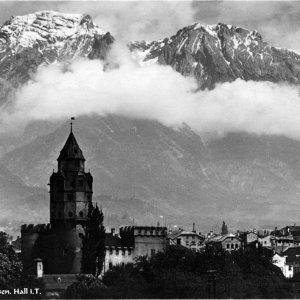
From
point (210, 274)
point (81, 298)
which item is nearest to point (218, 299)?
point (210, 274)

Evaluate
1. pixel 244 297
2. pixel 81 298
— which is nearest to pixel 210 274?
pixel 244 297

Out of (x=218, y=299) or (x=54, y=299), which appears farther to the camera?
(x=54, y=299)

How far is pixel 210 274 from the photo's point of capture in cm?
19188

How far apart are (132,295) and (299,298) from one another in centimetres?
2644

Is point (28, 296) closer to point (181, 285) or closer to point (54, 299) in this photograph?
point (54, 299)

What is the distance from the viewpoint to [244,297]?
19362cm

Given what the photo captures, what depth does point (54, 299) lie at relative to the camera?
19625 cm

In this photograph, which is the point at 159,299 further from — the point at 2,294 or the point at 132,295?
the point at 2,294

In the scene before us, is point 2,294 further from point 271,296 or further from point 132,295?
point 271,296

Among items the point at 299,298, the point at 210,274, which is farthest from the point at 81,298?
the point at 299,298

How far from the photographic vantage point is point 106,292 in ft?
633

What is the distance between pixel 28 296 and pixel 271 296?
34.6 metres

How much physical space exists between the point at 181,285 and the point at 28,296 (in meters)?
21.7

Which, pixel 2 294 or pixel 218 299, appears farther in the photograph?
pixel 2 294
